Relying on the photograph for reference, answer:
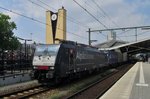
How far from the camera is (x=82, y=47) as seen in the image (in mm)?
25016

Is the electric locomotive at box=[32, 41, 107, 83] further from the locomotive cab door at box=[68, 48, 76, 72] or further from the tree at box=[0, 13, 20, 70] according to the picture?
the tree at box=[0, 13, 20, 70]

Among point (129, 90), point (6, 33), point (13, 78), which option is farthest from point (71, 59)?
point (6, 33)

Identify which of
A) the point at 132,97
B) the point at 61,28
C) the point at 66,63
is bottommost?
the point at 132,97

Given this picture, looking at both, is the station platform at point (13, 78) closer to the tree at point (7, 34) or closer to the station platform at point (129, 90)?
the station platform at point (129, 90)

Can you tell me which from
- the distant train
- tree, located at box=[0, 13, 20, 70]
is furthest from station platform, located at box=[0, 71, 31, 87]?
tree, located at box=[0, 13, 20, 70]

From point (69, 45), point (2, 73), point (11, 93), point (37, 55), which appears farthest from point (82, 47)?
point (11, 93)

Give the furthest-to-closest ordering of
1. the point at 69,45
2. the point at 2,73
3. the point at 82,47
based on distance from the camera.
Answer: the point at 82,47 < the point at 69,45 < the point at 2,73

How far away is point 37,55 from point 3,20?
65.6 feet

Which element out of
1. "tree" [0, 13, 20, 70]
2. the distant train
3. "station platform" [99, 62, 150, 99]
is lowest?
"station platform" [99, 62, 150, 99]

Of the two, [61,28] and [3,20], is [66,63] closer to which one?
[3,20]

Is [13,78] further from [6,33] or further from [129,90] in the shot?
[6,33]

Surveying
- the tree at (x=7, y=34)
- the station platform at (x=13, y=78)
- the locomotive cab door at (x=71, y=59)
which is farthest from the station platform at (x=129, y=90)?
the tree at (x=7, y=34)

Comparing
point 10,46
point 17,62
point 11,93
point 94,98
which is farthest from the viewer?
point 10,46

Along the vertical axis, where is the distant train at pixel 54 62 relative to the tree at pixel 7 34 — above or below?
below
